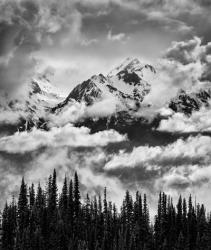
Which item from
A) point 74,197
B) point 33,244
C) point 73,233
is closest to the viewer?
point 33,244

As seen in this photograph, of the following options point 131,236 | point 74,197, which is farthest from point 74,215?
point 131,236

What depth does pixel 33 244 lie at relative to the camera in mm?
163250

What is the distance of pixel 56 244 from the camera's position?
536 ft

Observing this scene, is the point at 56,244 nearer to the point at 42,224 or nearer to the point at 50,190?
the point at 42,224

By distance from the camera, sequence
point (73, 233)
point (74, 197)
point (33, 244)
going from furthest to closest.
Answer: point (74, 197) → point (73, 233) → point (33, 244)

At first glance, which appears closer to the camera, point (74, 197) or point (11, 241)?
point (11, 241)

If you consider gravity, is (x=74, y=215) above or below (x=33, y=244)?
above

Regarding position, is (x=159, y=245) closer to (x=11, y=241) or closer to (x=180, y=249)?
(x=180, y=249)

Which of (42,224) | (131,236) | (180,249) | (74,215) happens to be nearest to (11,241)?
(42,224)

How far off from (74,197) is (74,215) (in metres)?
5.62

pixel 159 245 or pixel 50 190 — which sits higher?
pixel 50 190

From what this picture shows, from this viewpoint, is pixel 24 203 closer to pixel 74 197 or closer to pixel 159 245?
pixel 74 197

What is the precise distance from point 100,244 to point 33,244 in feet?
76.9

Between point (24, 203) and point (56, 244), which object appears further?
point (24, 203)
